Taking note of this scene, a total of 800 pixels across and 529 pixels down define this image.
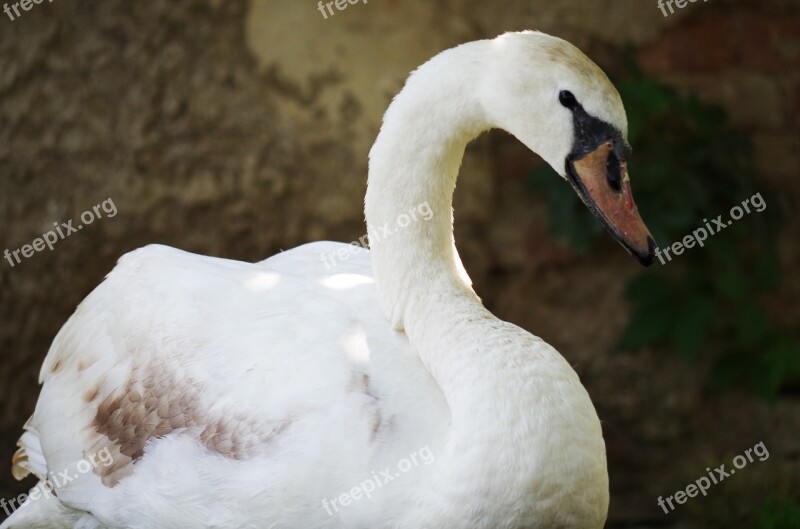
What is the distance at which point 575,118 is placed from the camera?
88.2 inches

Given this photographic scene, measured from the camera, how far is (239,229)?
3.99 m

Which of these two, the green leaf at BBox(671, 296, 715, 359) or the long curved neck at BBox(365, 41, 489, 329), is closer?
the long curved neck at BBox(365, 41, 489, 329)

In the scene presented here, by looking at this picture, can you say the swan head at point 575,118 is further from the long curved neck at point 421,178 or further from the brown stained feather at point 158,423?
the brown stained feather at point 158,423

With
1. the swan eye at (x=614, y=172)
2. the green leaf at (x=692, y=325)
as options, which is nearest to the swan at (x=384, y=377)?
the swan eye at (x=614, y=172)

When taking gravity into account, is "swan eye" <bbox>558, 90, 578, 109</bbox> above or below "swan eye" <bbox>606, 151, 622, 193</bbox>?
above

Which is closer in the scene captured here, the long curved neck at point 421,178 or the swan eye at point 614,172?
the swan eye at point 614,172

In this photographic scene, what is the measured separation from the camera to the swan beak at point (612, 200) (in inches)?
87.8

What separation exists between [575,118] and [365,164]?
5.90 ft

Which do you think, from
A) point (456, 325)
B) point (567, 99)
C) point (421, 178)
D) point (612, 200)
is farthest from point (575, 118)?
point (456, 325)

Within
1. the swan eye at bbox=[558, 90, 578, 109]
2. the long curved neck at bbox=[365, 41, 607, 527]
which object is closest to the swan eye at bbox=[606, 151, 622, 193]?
the swan eye at bbox=[558, 90, 578, 109]

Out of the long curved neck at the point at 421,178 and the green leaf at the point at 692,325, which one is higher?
Result: the long curved neck at the point at 421,178

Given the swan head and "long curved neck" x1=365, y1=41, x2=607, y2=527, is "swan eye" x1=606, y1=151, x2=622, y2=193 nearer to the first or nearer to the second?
the swan head

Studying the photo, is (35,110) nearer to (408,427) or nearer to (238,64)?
(238,64)

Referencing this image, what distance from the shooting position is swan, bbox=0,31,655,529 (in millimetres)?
2209
